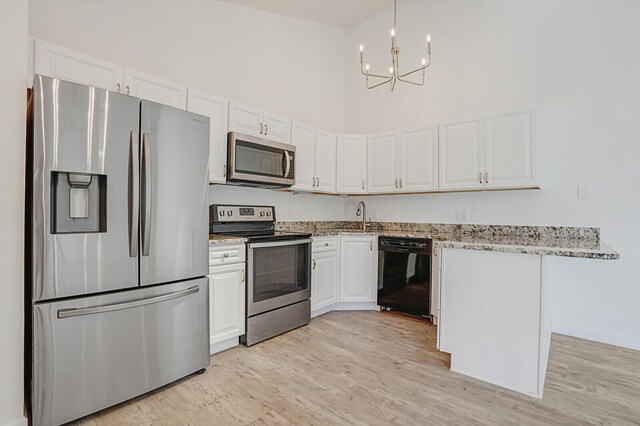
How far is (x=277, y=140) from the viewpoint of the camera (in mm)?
3471

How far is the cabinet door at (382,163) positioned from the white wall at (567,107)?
563 mm

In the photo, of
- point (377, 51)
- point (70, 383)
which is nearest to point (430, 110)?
point (377, 51)

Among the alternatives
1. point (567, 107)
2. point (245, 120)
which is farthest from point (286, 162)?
point (567, 107)

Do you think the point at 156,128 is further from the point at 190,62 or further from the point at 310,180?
the point at 310,180

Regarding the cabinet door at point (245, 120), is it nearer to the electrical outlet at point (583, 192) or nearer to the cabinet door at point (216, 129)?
the cabinet door at point (216, 129)

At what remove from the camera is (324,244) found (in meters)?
3.66

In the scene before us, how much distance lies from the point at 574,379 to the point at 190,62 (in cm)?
424

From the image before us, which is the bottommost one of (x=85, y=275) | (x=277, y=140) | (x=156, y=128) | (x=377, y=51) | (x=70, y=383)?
(x=70, y=383)

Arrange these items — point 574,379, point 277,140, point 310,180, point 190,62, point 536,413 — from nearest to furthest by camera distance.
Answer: point 536,413, point 574,379, point 190,62, point 277,140, point 310,180

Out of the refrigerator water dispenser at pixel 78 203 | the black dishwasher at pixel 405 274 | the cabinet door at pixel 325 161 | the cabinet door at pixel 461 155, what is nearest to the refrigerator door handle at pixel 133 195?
the refrigerator water dispenser at pixel 78 203

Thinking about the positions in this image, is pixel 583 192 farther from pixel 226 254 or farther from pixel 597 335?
pixel 226 254

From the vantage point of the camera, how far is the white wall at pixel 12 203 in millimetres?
1615

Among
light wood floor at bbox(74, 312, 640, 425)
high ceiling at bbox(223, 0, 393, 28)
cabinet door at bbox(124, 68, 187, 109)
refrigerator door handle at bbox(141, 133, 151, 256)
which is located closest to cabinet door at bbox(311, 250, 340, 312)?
light wood floor at bbox(74, 312, 640, 425)

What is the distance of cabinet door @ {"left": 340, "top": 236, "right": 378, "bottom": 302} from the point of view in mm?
3855
